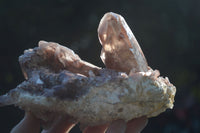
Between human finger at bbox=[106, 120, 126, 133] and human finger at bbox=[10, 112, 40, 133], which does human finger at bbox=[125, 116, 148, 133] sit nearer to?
human finger at bbox=[106, 120, 126, 133]

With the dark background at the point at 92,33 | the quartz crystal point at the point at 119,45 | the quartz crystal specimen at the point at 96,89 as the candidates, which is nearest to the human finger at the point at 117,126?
the quartz crystal specimen at the point at 96,89

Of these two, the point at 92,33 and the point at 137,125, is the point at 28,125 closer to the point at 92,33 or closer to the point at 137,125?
the point at 137,125

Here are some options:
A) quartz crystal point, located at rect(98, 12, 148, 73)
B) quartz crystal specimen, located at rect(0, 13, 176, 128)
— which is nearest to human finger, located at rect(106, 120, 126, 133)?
quartz crystal specimen, located at rect(0, 13, 176, 128)

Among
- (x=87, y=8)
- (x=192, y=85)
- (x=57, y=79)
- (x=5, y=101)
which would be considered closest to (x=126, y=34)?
(x=57, y=79)

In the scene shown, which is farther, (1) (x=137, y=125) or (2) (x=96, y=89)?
(1) (x=137, y=125)

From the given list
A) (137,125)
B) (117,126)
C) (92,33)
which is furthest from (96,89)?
(92,33)

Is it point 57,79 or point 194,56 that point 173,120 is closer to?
point 194,56
